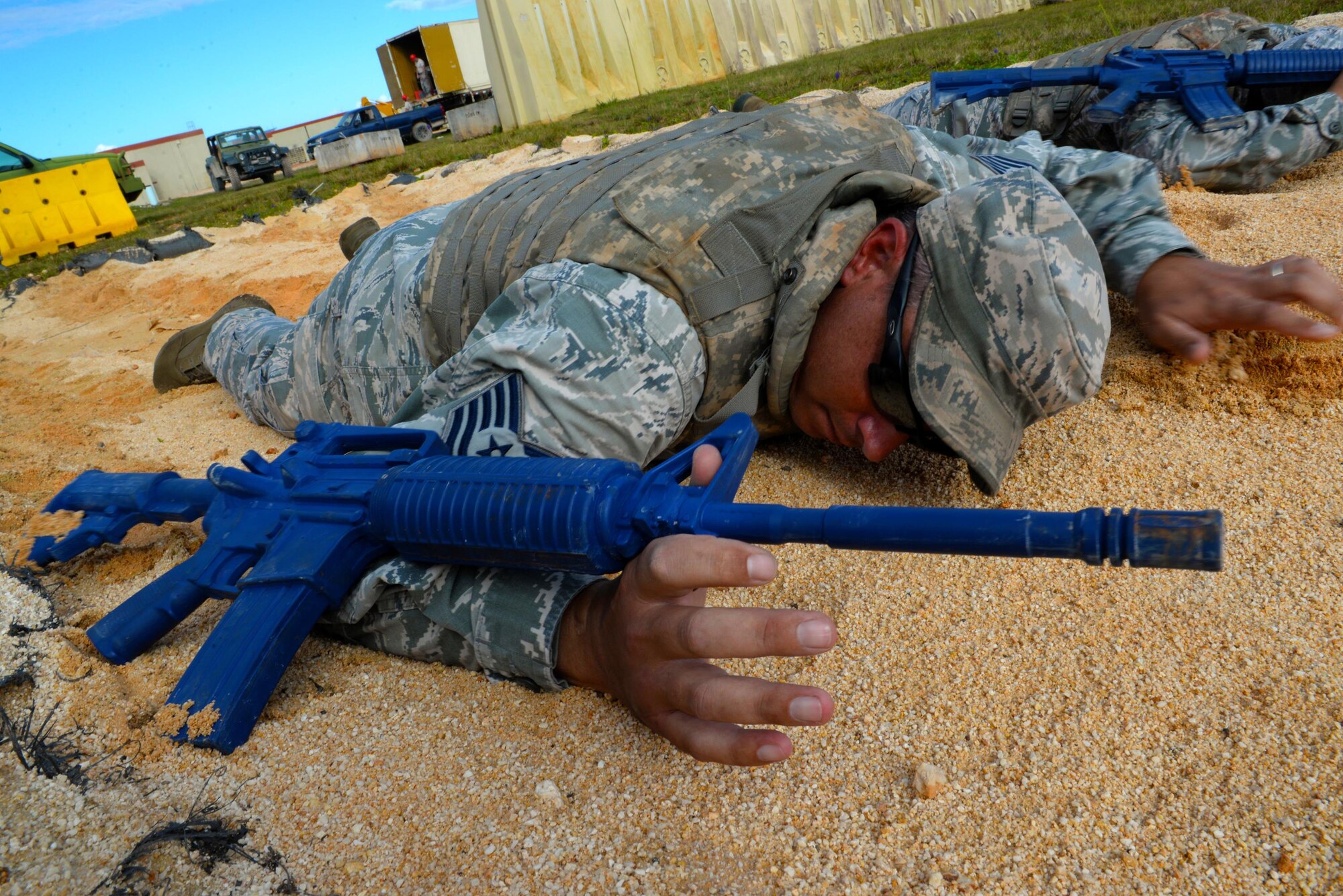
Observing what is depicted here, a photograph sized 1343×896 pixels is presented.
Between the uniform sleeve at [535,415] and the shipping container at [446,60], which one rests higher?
the shipping container at [446,60]

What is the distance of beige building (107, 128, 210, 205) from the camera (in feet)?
90.2

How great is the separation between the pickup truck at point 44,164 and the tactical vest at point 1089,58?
11005mm

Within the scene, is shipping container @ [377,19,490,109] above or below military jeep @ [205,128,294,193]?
above

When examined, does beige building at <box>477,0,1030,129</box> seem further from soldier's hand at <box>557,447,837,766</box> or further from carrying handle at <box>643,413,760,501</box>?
soldier's hand at <box>557,447,837,766</box>

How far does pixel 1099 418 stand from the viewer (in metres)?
2.01

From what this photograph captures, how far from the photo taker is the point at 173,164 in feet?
91.5

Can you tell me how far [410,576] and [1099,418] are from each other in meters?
1.63

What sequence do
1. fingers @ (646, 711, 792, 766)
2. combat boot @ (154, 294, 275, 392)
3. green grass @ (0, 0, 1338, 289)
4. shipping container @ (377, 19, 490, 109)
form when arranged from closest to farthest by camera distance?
1. fingers @ (646, 711, 792, 766)
2. combat boot @ (154, 294, 275, 392)
3. green grass @ (0, 0, 1338, 289)
4. shipping container @ (377, 19, 490, 109)

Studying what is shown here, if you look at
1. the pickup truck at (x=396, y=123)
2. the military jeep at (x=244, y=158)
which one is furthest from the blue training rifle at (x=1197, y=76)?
A: the military jeep at (x=244, y=158)

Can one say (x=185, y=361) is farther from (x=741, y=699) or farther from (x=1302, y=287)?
(x=1302, y=287)

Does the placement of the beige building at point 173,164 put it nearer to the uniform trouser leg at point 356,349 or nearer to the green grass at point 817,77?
the green grass at point 817,77

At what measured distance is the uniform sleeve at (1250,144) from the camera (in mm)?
3326

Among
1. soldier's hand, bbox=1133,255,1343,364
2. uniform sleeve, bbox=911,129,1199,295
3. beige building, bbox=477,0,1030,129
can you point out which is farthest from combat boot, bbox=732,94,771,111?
beige building, bbox=477,0,1030,129

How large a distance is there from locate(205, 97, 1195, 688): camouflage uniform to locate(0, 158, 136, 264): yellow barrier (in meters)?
10.4
